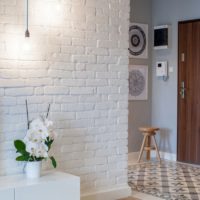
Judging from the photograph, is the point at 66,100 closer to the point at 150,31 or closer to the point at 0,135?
the point at 0,135

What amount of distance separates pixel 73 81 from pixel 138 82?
2.83 m

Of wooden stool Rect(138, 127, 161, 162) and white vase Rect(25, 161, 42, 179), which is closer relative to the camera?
white vase Rect(25, 161, 42, 179)

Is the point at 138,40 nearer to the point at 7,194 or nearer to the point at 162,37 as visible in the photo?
the point at 162,37

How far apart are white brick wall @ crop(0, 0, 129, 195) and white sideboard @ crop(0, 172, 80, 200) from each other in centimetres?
27

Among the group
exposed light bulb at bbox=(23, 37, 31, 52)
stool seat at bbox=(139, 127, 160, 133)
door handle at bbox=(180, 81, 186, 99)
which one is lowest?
stool seat at bbox=(139, 127, 160, 133)

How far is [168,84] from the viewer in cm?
662

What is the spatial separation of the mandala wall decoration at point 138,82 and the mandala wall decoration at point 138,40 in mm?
203

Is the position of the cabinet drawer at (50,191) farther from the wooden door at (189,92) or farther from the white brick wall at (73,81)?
the wooden door at (189,92)

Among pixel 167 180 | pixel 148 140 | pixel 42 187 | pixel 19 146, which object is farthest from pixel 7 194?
pixel 148 140

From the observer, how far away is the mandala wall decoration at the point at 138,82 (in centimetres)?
662

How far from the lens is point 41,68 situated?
3.78m

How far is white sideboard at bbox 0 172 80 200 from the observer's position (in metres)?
3.17

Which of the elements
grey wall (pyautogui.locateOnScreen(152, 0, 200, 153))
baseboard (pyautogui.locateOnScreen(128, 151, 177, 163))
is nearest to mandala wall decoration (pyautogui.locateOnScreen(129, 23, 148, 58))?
grey wall (pyautogui.locateOnScreen(152, 0, 200, 153))

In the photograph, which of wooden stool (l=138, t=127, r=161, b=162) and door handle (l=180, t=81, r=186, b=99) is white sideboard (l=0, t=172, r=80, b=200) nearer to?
wooden stool (l=138, t=127, r=161, b=162)
